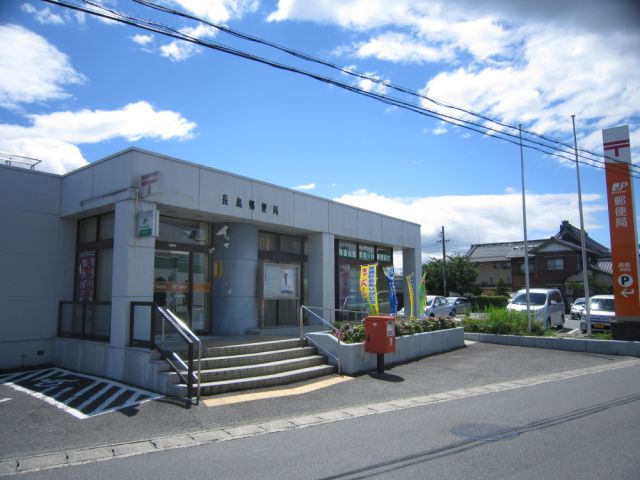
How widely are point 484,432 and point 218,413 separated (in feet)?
13.4

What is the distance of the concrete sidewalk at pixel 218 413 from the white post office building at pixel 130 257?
182cm

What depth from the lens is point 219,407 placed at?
799 centimetres

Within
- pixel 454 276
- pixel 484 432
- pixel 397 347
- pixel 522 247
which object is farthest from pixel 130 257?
pixel 522 247

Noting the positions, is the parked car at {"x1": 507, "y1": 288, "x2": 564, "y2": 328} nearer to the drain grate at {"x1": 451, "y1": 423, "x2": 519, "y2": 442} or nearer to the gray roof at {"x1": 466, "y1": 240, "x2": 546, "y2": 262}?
the drain grate at {"x1": 451, "y1": 423, "x2": 519, "y2": 442}

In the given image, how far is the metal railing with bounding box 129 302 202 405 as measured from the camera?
8.42 meters

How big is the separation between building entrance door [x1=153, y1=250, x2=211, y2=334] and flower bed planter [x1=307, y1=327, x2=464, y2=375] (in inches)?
132

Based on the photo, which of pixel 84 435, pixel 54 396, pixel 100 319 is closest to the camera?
pixel 84 435

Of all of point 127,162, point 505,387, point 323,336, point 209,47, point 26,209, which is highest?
point 209,47

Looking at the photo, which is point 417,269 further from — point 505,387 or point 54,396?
point 54,396

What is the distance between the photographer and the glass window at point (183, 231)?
40.5 ft

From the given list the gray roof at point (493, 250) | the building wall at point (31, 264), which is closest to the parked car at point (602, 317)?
the building wall at point (31, 264)


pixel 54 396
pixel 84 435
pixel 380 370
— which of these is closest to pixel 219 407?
pixel 84 435

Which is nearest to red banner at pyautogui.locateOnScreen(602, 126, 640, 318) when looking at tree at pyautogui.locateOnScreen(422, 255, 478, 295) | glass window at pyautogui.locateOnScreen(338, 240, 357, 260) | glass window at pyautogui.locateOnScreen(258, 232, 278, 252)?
glass window at pyautogui.locateOnScreen(338, 240, 357, 260)

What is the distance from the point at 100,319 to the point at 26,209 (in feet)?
11.4
